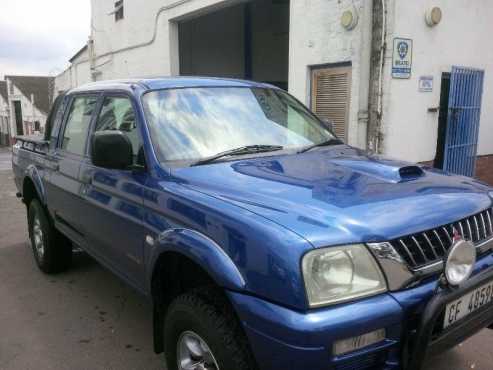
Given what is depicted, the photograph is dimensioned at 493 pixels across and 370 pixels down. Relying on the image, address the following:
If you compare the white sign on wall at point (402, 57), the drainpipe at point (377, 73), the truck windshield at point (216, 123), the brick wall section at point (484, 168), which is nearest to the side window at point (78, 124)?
the truck windshield at point (216, 123)

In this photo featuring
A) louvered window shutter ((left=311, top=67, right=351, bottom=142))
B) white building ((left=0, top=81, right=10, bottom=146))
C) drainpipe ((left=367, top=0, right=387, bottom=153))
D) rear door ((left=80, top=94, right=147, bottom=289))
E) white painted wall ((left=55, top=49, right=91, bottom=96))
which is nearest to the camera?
rear door ((left=80, top=94, right=147, bottom=289))

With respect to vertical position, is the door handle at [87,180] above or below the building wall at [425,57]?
below

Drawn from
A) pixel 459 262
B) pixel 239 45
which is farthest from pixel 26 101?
pixel 459 262

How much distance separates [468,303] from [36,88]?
42608 mm

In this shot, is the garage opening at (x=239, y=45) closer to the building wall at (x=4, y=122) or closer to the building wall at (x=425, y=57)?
the building wall at (x=425, y=57)

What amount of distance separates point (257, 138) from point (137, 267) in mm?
1097

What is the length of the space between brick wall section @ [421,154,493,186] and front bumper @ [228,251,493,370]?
255 inches

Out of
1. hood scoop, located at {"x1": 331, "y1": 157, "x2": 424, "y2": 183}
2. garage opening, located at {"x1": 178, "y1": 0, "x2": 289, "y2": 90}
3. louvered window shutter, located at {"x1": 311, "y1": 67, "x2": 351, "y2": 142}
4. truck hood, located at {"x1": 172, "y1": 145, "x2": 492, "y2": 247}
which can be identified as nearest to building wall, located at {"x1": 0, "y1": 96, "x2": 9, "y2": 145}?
garage opening, located at {"x1": 178, "y1": 0, "x2": 289, "y2": 90}

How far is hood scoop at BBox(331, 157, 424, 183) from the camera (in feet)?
7.86

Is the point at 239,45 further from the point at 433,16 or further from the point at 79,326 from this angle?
the point at 79,326

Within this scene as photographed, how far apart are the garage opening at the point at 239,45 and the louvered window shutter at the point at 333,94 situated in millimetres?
6588

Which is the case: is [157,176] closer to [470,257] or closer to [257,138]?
[257,138]

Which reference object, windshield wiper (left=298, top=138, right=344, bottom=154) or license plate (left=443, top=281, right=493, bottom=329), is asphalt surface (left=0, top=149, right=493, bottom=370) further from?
windshield wiper (left=298, top=138, right=344, bottom=154)

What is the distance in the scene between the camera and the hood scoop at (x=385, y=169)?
2.40 metres
